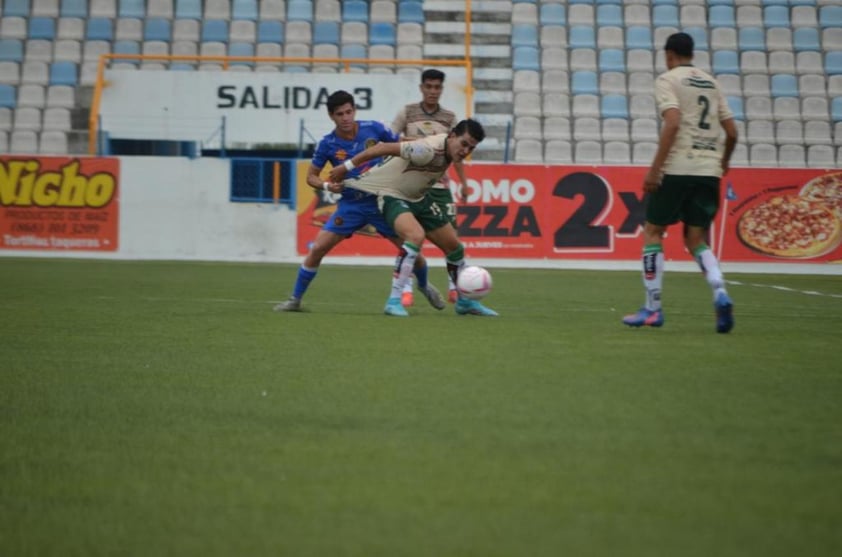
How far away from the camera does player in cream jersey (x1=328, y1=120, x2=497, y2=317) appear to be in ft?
32.2

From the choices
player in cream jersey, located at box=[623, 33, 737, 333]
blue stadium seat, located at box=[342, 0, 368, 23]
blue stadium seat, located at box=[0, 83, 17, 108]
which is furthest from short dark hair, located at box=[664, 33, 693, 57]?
blue stadium seat, located at box=[0, 83, 17, 108]

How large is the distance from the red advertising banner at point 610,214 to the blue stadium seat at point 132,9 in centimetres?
898

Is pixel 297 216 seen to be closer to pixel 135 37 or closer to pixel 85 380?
pixel 135 37

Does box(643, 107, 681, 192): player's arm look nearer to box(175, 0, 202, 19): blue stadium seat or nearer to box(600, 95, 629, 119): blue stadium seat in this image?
box(600, 95, 629, 119): blue stadium seat

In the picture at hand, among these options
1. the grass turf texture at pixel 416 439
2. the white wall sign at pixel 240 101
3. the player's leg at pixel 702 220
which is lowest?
the grass turf texture at pixel 416 439

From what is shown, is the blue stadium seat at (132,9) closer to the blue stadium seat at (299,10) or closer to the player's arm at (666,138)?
the blue stadium seat at (299,10)

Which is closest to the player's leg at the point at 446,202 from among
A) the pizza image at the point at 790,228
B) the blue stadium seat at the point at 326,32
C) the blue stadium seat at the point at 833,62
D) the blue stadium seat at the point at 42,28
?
the pizza image at the point at 790,228

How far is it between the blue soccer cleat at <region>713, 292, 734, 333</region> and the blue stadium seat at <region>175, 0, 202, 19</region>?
20675 millimetres

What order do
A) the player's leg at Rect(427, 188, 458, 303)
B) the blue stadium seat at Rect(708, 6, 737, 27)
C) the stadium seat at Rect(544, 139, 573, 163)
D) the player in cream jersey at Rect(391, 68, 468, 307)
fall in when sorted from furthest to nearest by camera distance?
the blue stadium seat at Rect(708, 6, 737, 27) < the stadium seat at Rect(544, 139, 573, 163) < the player in cream jersey at Rect(391, 68, 468, 307) < the player's leg at Rect(427, 188, 458, 303)

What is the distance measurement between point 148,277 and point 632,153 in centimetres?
1210

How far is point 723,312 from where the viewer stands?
338 inches

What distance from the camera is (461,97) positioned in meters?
23.7

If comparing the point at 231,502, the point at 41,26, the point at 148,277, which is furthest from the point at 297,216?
the point at 231,502

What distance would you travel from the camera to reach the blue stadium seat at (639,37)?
90.1ft
